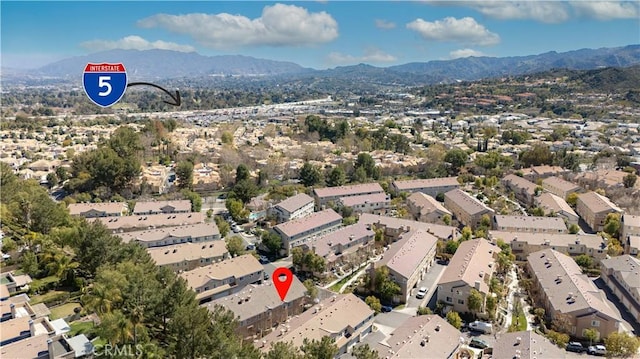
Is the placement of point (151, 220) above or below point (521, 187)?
above

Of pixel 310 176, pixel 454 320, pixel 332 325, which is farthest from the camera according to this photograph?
pixel 310 176

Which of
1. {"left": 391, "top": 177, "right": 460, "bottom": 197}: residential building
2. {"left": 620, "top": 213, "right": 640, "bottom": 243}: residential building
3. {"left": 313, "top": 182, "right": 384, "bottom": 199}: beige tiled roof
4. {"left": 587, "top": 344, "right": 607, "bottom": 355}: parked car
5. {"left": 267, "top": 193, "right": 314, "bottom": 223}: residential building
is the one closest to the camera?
{"left": 587, "top": 344, "right": 607, "bottom": 355}: parked car

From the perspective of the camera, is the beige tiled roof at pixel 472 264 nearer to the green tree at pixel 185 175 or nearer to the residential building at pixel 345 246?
the residential building at pixel 345 246

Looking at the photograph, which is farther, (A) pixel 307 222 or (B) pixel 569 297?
(A) pixel 307 222

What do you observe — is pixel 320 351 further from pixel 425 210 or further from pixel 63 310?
pixel 425 210

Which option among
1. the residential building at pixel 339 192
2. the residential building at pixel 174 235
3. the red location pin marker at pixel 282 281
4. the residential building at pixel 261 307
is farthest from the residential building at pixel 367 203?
the residential building at pixel 261 307

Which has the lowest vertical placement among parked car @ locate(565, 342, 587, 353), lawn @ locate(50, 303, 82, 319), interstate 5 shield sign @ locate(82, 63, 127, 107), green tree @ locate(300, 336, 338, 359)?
parked car @ locate(565, 342, 587, 353)

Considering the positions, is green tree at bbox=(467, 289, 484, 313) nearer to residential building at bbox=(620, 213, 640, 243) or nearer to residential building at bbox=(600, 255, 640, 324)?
residential building at bbox=(600, 255, 640, 324)

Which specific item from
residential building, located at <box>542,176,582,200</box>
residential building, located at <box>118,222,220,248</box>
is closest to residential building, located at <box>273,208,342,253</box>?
residential building, located at <box>118,222,220,248</box>

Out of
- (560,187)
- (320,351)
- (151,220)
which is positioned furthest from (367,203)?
(320,351)
